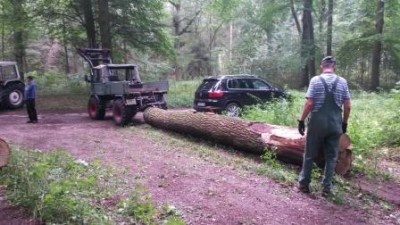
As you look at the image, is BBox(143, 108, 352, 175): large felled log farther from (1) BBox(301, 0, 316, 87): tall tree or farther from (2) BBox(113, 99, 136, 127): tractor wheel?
(1) BBox(301, 0, 316, 87): tall tree

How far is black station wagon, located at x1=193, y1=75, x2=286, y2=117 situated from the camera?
13984 millimetres

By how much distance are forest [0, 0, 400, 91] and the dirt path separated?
11316mm

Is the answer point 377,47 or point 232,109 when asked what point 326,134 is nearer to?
point 232,109

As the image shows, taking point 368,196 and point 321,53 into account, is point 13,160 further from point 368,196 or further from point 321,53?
point 321,53

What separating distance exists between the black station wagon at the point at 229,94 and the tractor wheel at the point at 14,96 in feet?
28.0

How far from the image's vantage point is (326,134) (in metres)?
6.00

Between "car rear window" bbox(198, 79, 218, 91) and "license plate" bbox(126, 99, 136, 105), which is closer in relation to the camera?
"license plate" bbox(126, 99, 136, 105)

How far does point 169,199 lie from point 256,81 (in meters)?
10.1

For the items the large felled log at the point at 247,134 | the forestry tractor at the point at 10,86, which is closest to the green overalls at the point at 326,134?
the large felled log at the point at 247,134

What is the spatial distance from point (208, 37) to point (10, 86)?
24690mm

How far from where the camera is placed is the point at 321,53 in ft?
87.9

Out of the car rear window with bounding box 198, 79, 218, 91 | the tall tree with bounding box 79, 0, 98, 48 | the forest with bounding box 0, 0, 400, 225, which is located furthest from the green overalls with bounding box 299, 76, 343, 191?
the tall tree with bounding box 79, 0, 98, 48

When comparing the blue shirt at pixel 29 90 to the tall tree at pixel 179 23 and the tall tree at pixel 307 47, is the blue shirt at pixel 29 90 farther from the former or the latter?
the tall tree at pixel 179 23

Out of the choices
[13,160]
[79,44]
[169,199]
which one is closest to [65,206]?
[169,199]
